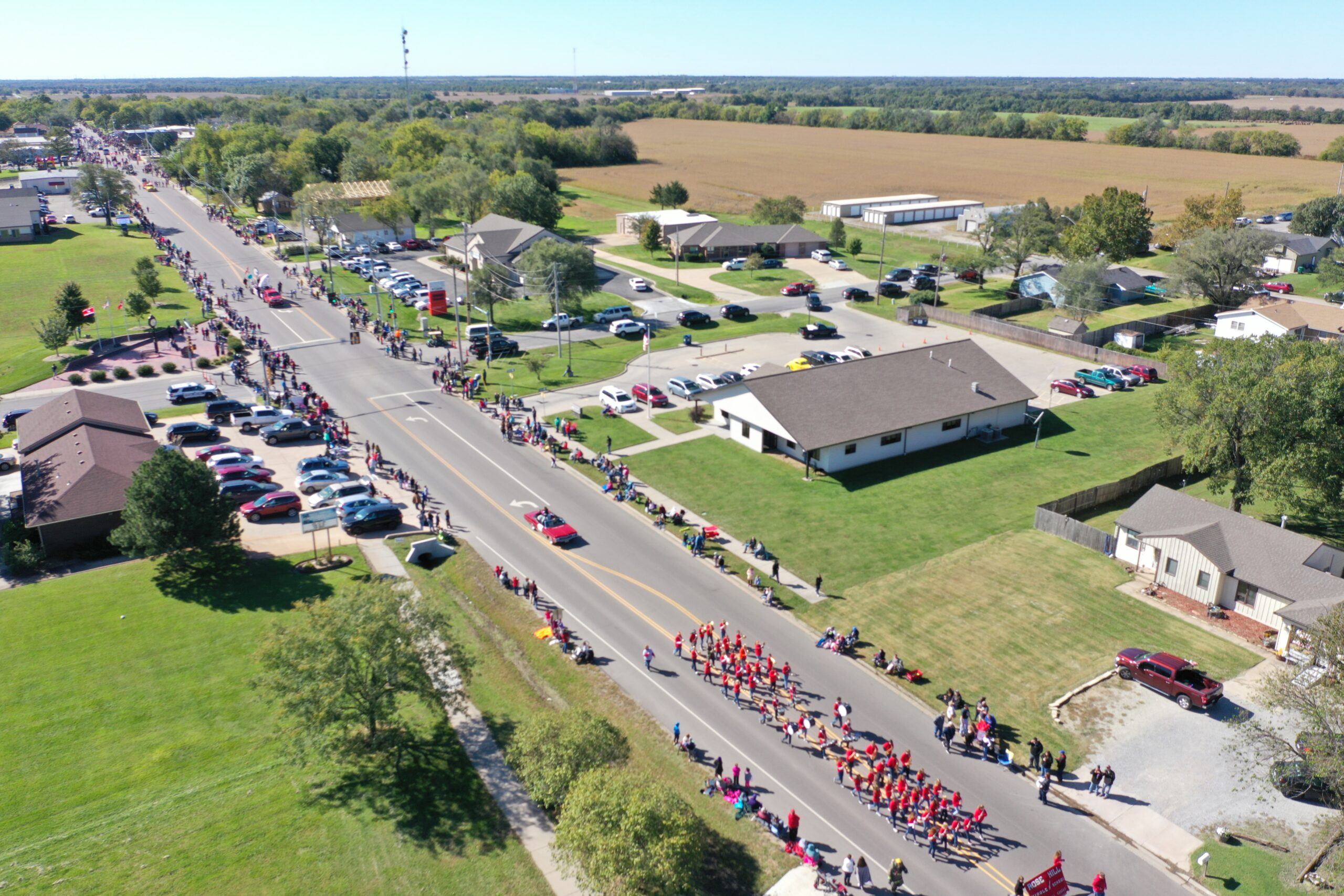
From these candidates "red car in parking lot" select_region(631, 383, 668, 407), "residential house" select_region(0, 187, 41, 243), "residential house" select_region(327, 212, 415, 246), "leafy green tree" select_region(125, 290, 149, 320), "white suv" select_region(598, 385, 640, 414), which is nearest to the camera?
"white suv" select_region(598, 385, 640, 414)

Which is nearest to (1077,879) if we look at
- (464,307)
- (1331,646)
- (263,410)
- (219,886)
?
(1331,646)

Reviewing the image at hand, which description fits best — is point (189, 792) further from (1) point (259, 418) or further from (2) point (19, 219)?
(2) point (19, 219)

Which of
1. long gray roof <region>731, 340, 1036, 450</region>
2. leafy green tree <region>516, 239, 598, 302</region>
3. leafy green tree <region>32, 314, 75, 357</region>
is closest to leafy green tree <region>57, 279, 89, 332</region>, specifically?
leafy green tree <region>32, 314, 75, 357</region>

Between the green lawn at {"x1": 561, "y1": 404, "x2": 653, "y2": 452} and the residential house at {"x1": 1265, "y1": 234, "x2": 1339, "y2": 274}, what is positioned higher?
the residential house at {"x1": 1265, "y1": 234, "x2": 1339, "y2": 274}

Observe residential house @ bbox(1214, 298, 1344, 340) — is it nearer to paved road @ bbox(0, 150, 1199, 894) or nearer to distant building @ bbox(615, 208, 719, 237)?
paved road @ bbox(0, 150, 1199, 894)

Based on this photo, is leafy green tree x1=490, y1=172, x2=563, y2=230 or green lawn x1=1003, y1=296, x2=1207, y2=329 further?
leafy green tree x1=490, y1=172, x2=563, y2=230

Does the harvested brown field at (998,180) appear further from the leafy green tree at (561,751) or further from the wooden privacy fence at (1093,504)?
the leafy green tree at (561,751)

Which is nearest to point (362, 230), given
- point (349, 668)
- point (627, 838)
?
point (349, 668)
